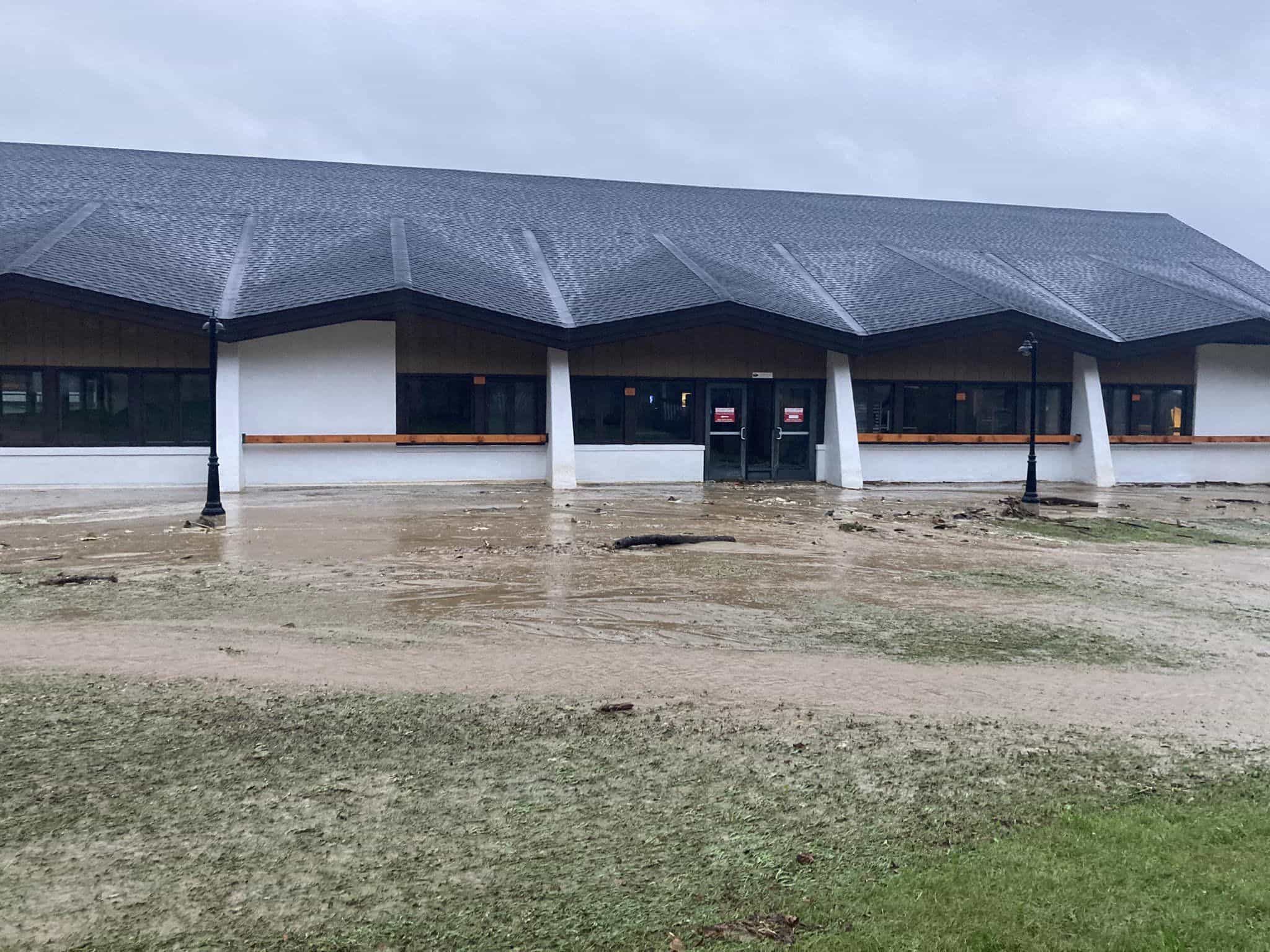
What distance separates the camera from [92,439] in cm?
2136

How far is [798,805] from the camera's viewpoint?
528 cm

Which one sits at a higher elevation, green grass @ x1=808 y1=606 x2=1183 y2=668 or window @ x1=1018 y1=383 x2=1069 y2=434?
window @ x1=1018 y1=383 x2=1069 y2=434

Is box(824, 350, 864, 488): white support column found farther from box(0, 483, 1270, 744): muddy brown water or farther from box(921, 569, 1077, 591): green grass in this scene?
box(921, 569, 1077, 591): green grass

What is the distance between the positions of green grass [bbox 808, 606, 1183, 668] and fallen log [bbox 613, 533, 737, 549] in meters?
4.22

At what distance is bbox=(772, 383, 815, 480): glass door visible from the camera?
25.3m

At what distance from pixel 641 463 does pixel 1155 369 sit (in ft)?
46.5

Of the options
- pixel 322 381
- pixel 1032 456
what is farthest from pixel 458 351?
pixel 1032 456

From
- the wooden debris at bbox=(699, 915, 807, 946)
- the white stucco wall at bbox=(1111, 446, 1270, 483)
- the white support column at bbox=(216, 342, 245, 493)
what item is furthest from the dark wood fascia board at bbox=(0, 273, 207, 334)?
the white stucco wall at bbox=(1111, 446, 1270, 483)

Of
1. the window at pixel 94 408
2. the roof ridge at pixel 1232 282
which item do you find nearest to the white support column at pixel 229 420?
the window at pixel 94 408

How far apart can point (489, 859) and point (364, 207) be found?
88.6ft

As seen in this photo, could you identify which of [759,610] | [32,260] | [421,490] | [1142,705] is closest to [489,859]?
[1142,705]

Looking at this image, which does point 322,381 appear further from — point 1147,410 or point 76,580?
point 1147,410

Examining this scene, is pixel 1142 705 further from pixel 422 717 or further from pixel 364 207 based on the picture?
pixel 364 207

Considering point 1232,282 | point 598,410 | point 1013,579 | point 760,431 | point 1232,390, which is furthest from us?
point 1232,282
